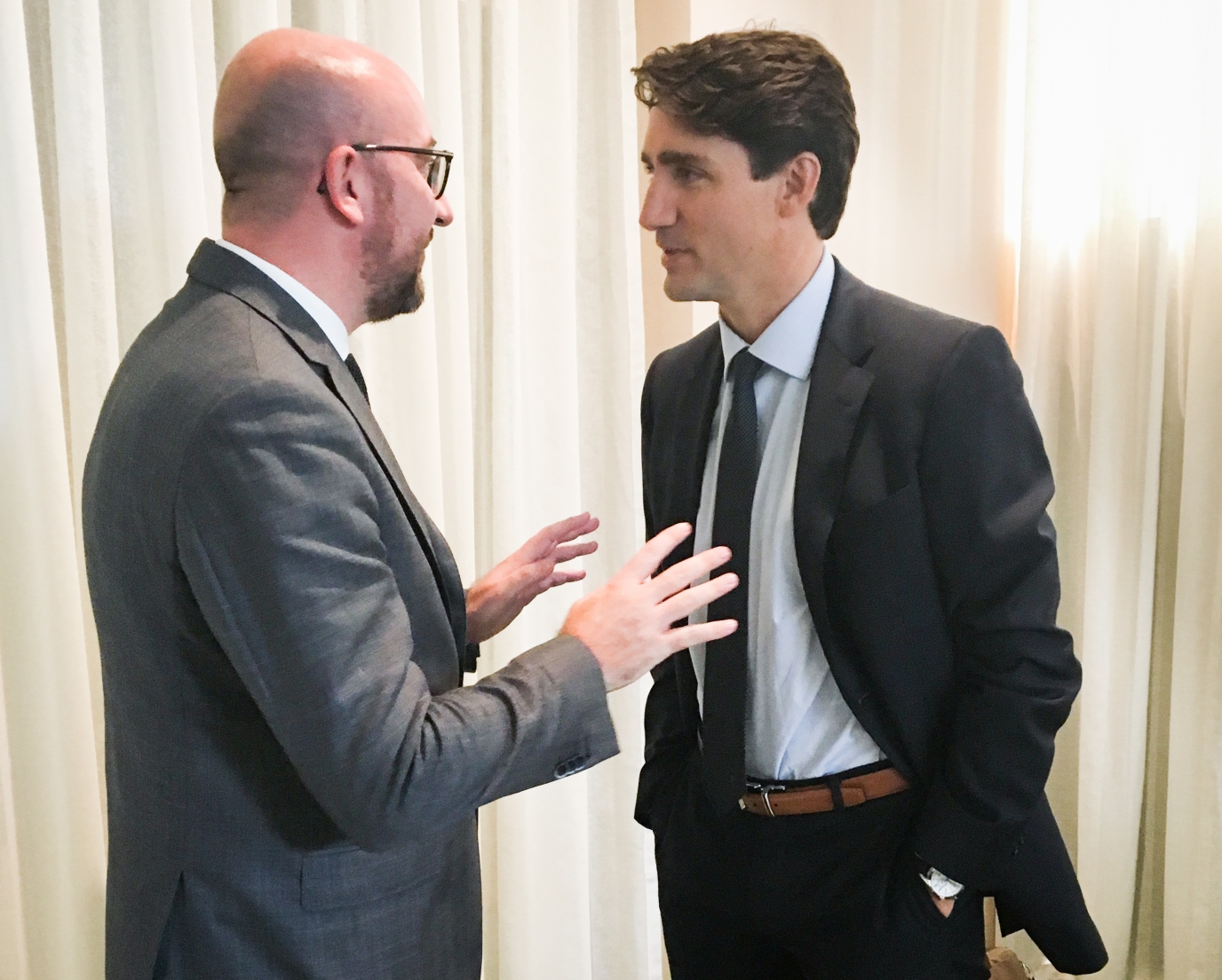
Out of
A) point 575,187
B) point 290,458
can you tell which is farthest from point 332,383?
point 575,187

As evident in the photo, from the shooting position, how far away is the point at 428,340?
1905mm

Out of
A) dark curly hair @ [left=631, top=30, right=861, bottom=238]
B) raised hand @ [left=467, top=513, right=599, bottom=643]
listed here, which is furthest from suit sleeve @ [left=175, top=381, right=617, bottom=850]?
dark curly hair @ [left=631, top=30, right=861, bottom=238]

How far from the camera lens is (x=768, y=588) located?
1.37 m

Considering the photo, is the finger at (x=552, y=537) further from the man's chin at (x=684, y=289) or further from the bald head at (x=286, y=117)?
the bald head at (x=286, y=117)

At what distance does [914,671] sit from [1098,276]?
1264 millimetres

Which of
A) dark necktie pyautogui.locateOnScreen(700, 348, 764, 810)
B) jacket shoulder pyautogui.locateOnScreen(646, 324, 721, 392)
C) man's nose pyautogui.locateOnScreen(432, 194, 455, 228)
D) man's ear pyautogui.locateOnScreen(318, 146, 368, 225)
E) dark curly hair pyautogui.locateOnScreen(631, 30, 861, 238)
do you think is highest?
dark curly hair pyautogui.locateOnScreen(631, 30, 861, 238)

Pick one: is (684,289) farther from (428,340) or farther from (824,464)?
(428,340)

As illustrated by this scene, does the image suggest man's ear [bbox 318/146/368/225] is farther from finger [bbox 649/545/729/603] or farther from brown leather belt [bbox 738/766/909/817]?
brown leather belt [bbox 738/766/909/817]

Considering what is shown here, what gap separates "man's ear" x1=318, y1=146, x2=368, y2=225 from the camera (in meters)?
1.08

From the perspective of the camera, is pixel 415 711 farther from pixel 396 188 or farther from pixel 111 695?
pixel 396 188

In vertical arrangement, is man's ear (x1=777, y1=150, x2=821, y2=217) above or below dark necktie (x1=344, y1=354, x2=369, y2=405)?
above

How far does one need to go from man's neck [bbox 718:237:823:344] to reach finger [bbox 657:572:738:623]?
18.9 inches

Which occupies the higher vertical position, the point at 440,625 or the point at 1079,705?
the point at 440,625

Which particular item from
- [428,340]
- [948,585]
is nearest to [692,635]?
[948,585]
